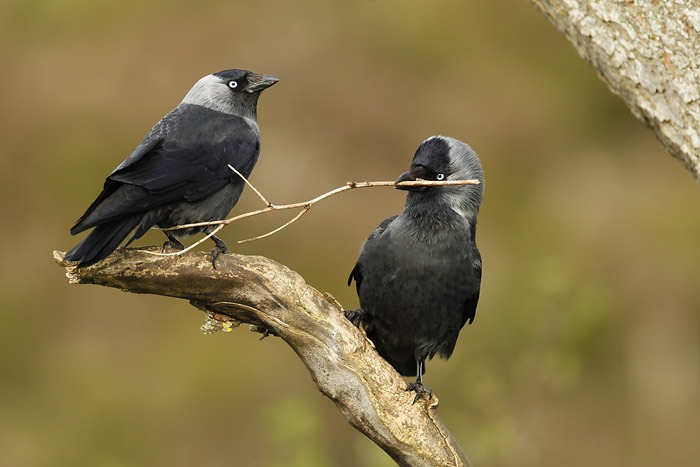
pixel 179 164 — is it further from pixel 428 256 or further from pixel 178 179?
pixel 428 256

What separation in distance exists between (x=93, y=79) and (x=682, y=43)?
6.33 m

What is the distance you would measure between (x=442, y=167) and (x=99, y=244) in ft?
5.58

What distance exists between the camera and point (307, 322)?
4.29 m

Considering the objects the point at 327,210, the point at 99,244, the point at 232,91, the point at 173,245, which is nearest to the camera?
the point at 99,244

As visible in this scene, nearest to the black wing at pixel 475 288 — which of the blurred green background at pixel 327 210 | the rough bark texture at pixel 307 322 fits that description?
the rough bark texture at pixel 307 322

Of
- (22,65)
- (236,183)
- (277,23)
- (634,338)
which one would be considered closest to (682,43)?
(236,183)

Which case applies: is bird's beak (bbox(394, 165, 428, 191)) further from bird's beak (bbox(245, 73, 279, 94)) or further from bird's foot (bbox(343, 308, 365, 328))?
bird's beak (bbox(245, 73, 279, 94))

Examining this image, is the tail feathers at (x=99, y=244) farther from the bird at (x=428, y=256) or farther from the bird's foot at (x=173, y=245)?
the bird at (x=428, y=256)

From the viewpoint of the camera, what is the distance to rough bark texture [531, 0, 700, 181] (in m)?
4.30

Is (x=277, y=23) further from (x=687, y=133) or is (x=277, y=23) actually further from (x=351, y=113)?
(x=687, y=133)

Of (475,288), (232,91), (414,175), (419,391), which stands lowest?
(419,391)

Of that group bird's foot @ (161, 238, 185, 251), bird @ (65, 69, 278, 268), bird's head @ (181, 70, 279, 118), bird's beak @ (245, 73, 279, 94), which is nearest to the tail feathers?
bird @ (65, 69, 278, 268)

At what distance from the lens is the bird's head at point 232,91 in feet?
17.6

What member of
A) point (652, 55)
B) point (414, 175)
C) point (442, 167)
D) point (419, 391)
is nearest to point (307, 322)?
point (419, 391)
